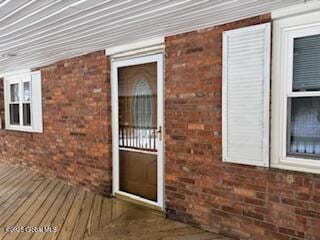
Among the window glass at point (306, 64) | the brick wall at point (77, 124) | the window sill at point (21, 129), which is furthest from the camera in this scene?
the window sill at point (21, 129)

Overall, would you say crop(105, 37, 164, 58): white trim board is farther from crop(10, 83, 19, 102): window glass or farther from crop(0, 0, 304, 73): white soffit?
crop(10, 83, 19, 102): window glass

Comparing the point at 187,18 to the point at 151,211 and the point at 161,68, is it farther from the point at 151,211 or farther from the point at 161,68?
the point at 151,211

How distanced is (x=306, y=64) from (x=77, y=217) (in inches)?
126

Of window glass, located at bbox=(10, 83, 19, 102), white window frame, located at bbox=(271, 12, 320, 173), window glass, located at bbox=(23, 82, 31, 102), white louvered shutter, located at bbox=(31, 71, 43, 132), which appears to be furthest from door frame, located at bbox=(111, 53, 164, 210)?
window glass, located at bbox=(10, 83, 19, 102)

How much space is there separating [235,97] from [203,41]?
0.75 metres

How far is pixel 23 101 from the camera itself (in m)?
6.63

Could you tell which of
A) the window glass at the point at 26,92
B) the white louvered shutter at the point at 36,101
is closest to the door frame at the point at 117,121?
the white louvered shutter at the point at 36,101

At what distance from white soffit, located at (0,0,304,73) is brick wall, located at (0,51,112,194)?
737 millimetres

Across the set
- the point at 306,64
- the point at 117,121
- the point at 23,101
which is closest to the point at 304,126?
the point at 306,64

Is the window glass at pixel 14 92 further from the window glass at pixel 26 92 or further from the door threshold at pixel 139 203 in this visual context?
the door threshold at pixel 139 203

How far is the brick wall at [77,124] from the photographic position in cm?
452

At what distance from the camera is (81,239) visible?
10.4 ft

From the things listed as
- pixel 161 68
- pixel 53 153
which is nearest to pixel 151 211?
pixel 161 68

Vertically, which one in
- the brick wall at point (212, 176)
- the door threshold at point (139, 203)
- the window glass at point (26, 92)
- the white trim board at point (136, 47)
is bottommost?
the door threshold at point (139, 203)
